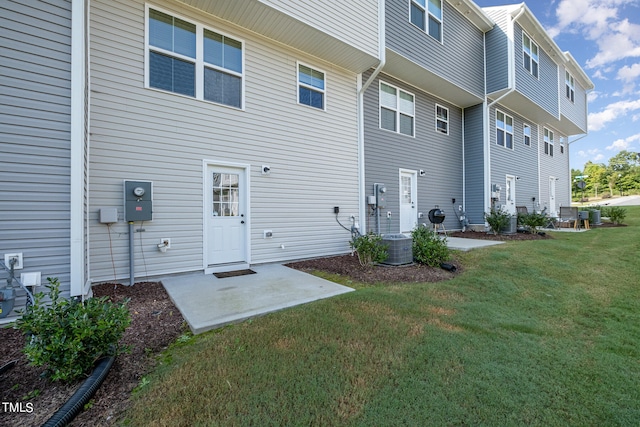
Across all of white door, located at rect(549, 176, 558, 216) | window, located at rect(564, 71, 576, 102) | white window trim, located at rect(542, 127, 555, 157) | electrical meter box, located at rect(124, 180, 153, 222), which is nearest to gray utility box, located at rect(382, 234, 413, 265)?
electrical meter box, located at rect(124, 180, 153, 222)

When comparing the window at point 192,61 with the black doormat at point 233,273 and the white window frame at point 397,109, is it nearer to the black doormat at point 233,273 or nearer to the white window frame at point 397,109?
the black doormat at point 233,273

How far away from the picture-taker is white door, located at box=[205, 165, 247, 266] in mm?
4973

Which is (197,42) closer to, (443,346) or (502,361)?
(443,346)

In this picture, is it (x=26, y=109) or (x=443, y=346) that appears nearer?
(x=443, y=346)

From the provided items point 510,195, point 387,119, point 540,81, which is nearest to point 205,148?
point 387,119

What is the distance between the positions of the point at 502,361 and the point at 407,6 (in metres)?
8.61

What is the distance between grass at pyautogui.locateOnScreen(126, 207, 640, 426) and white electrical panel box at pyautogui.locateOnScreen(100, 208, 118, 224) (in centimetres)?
244

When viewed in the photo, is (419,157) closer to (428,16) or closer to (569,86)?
(428,16)

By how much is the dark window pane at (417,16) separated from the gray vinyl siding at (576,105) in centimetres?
955

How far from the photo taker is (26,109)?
2832 millimetres

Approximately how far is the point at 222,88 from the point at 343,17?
Answer: 9.72ft

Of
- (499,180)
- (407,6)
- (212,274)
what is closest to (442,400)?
(212,274)

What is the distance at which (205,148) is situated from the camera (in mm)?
4867

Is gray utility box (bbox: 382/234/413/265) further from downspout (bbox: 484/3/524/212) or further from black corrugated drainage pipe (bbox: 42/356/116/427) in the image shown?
downspout (bbox: 484/3/524/212)
